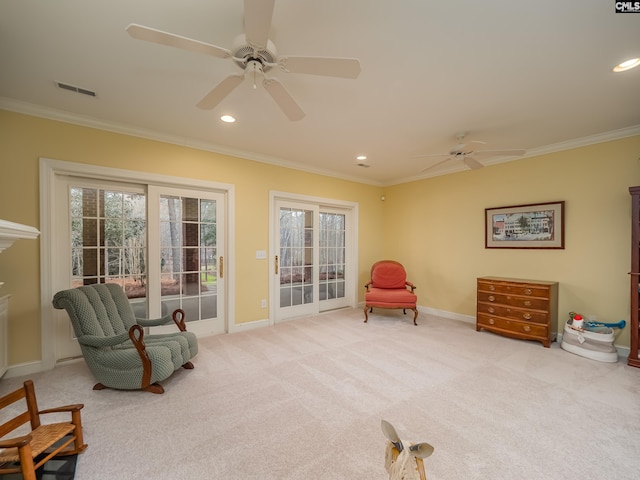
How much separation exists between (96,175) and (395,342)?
403cm

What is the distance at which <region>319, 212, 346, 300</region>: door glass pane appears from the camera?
16.6ft

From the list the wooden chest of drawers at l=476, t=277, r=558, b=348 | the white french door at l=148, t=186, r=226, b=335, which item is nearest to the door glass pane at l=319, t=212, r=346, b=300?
the white french door at l=148, t=186, r=226, b=335

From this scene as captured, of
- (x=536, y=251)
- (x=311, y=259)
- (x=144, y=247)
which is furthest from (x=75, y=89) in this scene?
(x=536, y=251)

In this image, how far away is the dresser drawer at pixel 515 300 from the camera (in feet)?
11.2

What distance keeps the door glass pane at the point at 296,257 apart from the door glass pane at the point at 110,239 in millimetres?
1954

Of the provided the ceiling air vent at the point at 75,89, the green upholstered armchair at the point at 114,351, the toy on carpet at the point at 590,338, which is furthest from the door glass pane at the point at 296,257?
the toy on carpet at the point at 590,338

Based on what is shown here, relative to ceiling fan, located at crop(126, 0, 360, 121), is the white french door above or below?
below

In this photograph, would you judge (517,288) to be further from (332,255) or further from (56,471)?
(56,471)

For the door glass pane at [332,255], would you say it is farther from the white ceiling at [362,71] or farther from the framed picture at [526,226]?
the framed picture at [526,226]

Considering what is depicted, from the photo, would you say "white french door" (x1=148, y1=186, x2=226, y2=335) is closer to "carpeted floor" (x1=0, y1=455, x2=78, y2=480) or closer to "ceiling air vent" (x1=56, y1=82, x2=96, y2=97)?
"ceiling air vent" (x1=56, y1=82, x2=96, y2=97)

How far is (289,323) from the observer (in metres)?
4.32

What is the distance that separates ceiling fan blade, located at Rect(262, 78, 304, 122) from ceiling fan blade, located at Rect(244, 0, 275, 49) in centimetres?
26

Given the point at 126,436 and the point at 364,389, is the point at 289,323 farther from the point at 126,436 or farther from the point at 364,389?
the point at 126,436

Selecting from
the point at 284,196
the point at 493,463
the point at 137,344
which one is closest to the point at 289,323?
the point at 284,196
